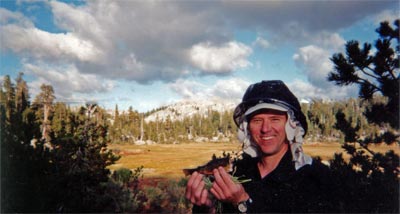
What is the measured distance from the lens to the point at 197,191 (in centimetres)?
156

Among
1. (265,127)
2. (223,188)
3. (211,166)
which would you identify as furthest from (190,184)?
(265,127)

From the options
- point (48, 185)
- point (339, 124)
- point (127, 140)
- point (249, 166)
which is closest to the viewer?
point (249, 166)

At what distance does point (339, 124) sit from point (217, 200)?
5125mm

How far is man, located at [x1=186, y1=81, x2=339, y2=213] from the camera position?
188 cm

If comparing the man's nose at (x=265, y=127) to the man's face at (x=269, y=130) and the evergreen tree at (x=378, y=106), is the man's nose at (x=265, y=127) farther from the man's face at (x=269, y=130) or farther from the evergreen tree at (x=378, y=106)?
the evergreen tree at (x=378, y=106)

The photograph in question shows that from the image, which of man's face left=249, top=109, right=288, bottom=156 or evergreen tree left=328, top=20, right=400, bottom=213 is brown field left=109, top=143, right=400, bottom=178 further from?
man's face left=249, top=109, right=288, bottom=156

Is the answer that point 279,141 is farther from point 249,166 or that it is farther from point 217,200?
point 217,200

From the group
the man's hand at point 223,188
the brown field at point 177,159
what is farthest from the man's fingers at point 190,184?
the brown field at point 177,159

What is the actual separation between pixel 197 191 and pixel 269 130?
63 cm

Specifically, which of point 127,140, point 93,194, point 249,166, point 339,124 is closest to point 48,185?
point 93,194

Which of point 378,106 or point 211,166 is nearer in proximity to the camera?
point 211,166

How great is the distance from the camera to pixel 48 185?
223 inches

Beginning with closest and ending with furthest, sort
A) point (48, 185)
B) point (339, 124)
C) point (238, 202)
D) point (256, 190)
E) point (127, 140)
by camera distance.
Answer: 1. point (238, 202)
2. point (256, 190)
3. point (48, 185)
4. point (339, 124)
5. point (127, 140)

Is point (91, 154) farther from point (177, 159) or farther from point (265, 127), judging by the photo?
point (177, 159)
